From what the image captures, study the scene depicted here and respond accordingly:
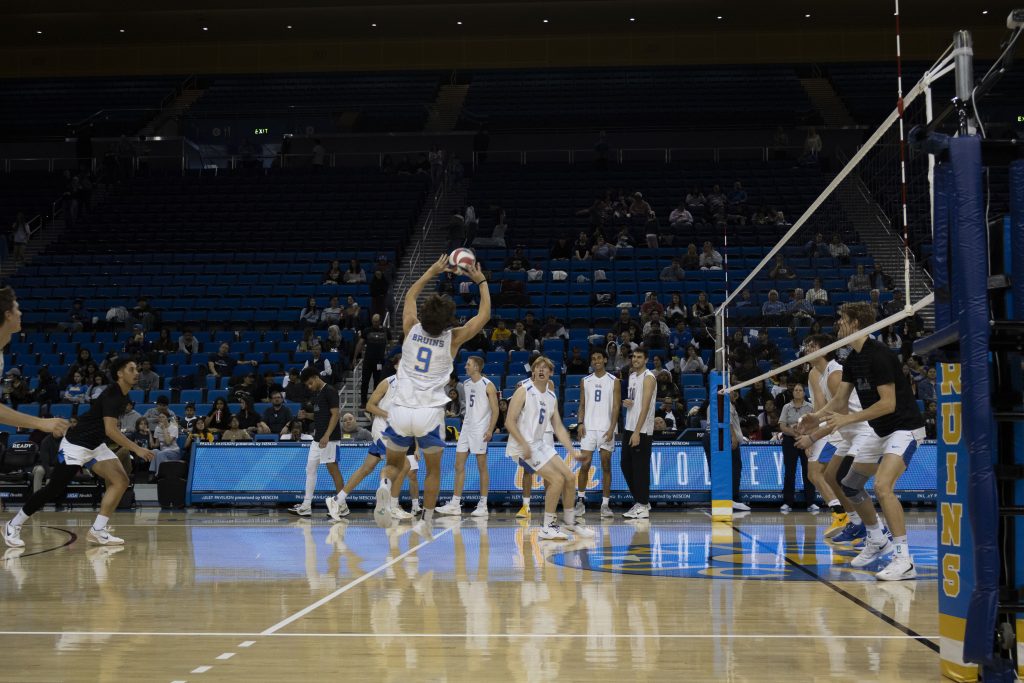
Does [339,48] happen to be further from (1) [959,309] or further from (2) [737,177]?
(1) [959,309]

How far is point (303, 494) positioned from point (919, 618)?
10.6 metres

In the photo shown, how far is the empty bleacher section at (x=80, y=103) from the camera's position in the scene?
1206 inches

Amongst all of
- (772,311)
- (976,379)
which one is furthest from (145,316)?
(976,379)

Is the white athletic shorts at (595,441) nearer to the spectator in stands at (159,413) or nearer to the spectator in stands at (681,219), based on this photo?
the spectator in stands at (159,413)

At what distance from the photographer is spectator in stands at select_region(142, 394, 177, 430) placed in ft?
52.4

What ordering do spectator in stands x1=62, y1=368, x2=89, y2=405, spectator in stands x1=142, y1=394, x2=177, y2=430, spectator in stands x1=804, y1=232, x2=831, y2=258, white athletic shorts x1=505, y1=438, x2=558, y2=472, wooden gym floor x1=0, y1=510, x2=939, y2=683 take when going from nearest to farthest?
1. wooden gym floor x1=0, y1=510, x2=939, y2=683
2. white athletic shorts x1=505, y1=438, x2=558, y2=472
3. spectator in stands x1=804, y1=232, x2=831, y2=258
4. spectator in stands x1=142, y1=394, x2=177, y2=430
5. spectator in stands x1=62, y1=368, x2=89, y2=405

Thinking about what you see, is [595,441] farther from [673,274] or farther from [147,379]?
[147,379]

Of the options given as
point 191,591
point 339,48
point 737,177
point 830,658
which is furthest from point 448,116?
point 830,658

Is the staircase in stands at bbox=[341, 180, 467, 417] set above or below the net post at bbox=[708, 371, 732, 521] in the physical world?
above

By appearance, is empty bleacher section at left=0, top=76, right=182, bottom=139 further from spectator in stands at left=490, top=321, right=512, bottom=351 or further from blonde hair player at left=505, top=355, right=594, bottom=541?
blonde hair player at left=505, top=355, right=594, bottom=541

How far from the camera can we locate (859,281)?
1105 cm

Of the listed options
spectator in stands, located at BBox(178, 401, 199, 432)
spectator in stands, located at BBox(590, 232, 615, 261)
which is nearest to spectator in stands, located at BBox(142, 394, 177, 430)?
spectator in stands, located at BBox(178, 401, 199, 432)

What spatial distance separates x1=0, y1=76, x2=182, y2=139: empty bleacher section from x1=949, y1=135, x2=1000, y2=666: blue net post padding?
97.4 feet

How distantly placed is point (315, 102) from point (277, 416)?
16.6m
